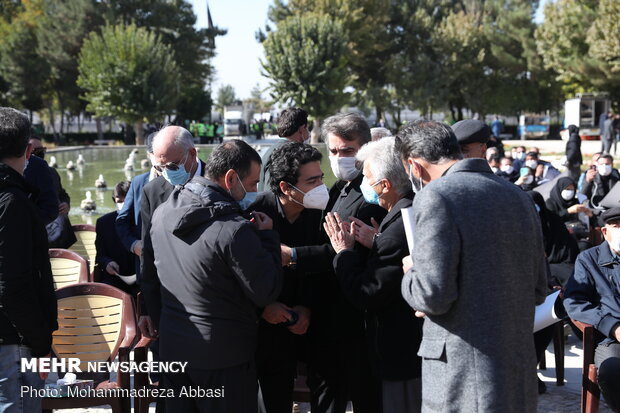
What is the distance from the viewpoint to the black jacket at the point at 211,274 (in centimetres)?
284

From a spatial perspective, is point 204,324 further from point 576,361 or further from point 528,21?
point 528,21

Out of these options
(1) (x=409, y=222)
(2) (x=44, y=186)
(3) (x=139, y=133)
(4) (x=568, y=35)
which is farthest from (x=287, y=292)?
(3) (x=139, y=133)

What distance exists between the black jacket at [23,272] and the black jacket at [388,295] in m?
1.37

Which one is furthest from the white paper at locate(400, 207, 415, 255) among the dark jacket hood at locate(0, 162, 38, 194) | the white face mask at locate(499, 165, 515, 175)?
the white face mask at locate(499, 165, 515, 175)

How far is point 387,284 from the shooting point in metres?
3.05

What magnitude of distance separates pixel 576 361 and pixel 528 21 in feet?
168

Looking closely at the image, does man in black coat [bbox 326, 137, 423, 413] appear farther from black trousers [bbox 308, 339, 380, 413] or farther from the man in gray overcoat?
the man in gray overcoat

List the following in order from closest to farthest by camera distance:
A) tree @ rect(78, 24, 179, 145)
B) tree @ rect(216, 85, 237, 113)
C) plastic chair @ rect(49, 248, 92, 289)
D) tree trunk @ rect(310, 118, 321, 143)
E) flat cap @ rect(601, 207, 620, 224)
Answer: flat cap @ rect(601, 207, 620, 224)
plastic chair @ rect(49, 248, 92, 289)
tree @ rect(78, 24, 179, 145)
tree trunk @ rect(310, 118, 321, 143)
tree @ rect(216, 85, 237, 113)

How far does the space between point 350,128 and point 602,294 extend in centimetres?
187

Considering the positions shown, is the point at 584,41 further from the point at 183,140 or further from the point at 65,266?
the point at 183,140

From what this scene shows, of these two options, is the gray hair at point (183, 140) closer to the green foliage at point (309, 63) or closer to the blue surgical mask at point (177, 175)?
the blue surgical mask at point (177, 175)

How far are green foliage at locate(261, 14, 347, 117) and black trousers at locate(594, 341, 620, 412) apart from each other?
43.0m

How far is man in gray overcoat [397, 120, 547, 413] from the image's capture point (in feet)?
7.95

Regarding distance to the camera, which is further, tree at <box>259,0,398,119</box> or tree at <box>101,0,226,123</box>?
tree at <box>101,0,226,123</box>
